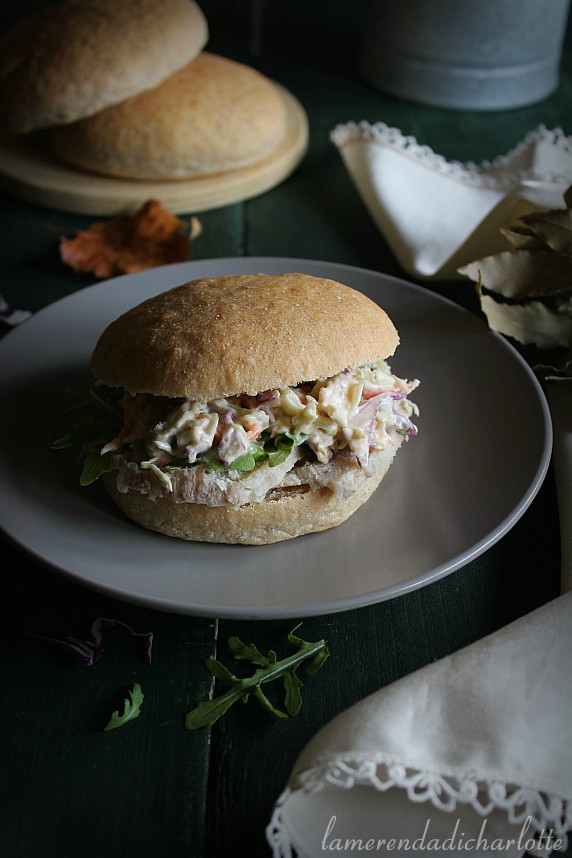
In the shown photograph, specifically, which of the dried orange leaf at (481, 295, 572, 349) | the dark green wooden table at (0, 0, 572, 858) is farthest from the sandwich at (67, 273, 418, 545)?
the dried orange leaf at (481, 295, 572, 349)

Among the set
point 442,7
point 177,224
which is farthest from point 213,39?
point 177,224

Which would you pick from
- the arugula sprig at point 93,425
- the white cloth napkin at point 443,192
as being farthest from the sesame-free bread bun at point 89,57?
the arugula sprig at point 93,425

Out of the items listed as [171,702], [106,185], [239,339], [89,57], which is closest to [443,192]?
[106,185]

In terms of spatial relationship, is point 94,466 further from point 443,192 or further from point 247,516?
point 443,192

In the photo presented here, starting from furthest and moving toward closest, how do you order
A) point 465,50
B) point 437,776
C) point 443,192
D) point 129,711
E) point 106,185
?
point 465,50
point 106,185
point 443,192
point 129,711
point 437,776

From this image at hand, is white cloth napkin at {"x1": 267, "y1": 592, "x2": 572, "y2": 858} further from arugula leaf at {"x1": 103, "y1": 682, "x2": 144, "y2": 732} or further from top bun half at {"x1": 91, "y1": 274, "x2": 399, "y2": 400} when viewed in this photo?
top bun half at {"x1": 91, "y1": 274, "x2": 399, "y2": 400}

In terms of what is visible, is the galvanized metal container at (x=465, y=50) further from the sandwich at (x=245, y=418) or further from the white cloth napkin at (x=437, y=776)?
the white cloth napkin at (x=437, y=776)
